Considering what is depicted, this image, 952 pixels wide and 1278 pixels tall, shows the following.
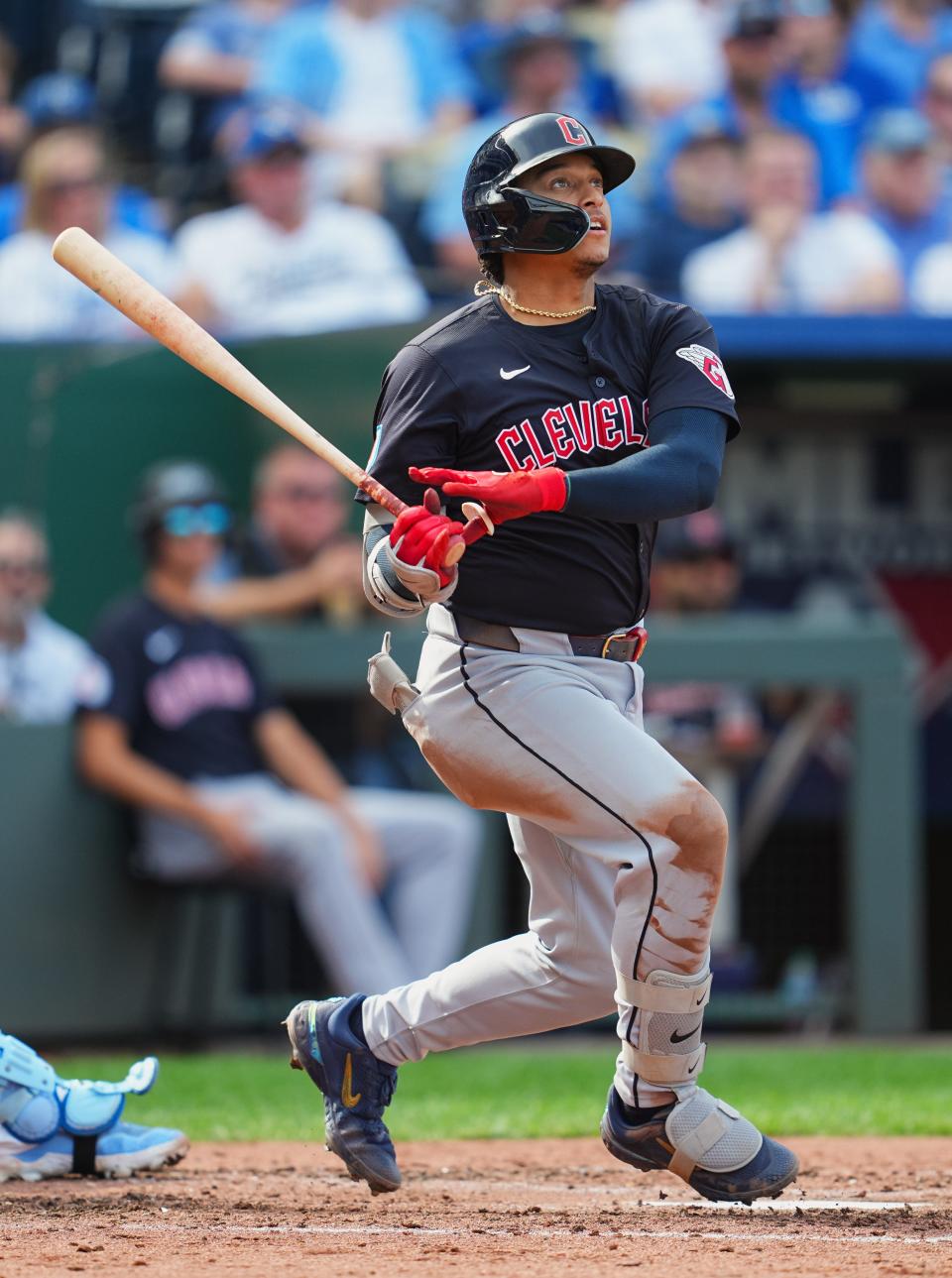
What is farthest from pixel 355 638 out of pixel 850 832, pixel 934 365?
pixel 934 365

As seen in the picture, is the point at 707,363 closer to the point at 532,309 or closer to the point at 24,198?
the point at 532,309

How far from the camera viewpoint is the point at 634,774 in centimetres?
321

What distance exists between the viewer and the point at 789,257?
28.4 ft

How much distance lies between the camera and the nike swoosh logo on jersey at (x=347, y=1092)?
3555mm

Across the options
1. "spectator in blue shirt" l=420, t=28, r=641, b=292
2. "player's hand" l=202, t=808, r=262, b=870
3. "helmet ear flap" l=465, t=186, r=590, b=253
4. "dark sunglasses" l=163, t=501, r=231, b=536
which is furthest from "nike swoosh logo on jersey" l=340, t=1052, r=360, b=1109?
"spectator in blue shirt" l=420, t=28, r=641, b=292

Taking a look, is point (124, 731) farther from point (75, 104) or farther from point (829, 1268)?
point (829, 1268)

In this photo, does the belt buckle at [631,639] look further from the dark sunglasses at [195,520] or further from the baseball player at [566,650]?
the dark sunglasses at [195,520]

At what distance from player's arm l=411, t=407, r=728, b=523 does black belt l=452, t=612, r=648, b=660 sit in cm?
28

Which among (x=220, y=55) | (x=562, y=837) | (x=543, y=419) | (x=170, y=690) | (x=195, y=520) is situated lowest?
(x=170, y=690)

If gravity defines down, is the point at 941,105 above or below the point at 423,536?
above

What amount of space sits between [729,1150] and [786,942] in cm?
421

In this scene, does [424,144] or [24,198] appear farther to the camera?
[424,144]

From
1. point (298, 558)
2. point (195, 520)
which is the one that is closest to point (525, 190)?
point (195, 520)

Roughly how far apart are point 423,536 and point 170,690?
12.1 feet
